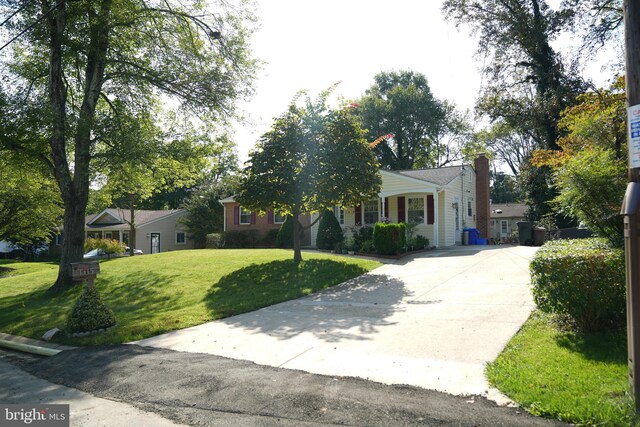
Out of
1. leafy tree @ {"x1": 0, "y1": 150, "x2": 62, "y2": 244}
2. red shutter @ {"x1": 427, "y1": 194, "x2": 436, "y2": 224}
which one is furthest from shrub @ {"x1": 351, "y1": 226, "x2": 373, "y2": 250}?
leafy tree @ {"x1": 0, "y1": 150, "x2": 62, "y2": 244}

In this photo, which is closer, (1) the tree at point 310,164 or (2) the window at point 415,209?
(1) the tree at point 310,164

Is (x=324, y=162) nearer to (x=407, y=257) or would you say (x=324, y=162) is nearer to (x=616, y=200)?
(x=407, y=257)

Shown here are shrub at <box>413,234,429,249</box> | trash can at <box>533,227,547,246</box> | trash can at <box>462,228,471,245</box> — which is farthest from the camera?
trash can at <box>462,228,471,245</box>

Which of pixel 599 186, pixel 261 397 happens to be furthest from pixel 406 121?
pixel 261 397

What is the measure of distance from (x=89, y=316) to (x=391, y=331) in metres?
5.96

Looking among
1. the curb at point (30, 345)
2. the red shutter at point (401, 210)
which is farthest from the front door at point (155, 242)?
the curb at point (30, 345)

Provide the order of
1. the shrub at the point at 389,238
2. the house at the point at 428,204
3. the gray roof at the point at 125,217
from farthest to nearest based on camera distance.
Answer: the gray roof at the point at 125,217 < the house at the point at 428,204 < the shrub at the point at 389,238

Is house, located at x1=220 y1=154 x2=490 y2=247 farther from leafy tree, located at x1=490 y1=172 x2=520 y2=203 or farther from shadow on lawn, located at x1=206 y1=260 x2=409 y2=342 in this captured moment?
leafy tree, located at x1=490 y1=172 x2=520 y2=203

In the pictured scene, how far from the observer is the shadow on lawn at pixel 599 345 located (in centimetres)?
490

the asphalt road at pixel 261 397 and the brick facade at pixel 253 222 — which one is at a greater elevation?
the brick facade at pixel 253 222

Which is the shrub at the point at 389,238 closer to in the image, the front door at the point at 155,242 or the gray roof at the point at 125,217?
the front door at the point at 155,242

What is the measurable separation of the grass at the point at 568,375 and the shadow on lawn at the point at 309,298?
2374 mm

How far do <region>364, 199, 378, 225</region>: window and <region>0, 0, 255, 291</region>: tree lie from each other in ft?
32.8

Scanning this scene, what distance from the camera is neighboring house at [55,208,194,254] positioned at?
3828 centimetres
